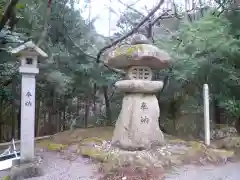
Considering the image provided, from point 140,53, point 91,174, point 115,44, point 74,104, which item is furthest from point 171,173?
point 74,104

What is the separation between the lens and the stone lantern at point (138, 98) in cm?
597

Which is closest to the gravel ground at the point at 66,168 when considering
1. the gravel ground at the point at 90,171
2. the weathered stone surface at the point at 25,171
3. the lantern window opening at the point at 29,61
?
the gravel ground at the point at 90,171

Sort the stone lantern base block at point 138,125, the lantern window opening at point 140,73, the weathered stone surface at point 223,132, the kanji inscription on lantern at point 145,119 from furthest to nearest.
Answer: the weathered stone surface at point 223,132 < the lantern window opening at point 140,73 < the kanji inscription on lantern at point 145,119 < the stone lantern base block at point 138,125

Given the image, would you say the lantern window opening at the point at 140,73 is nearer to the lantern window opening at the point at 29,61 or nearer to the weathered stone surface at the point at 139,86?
the weathered stone surface at the point at 139,86

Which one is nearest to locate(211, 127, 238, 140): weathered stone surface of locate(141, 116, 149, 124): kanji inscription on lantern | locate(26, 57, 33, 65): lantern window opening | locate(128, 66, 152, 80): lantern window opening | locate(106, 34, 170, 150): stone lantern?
locate(106, 34, 170, 150): stone lantern

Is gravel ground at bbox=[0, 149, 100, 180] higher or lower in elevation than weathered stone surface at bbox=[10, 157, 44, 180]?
lower

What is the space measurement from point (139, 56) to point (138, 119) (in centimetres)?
148

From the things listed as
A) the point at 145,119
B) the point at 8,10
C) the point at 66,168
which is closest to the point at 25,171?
the point at 66,168

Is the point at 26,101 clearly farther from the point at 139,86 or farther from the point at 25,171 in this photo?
the point at 139,86

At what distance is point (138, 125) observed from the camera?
5996 mm

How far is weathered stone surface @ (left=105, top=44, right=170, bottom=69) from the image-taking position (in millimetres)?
6000

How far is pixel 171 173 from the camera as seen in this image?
4922mm

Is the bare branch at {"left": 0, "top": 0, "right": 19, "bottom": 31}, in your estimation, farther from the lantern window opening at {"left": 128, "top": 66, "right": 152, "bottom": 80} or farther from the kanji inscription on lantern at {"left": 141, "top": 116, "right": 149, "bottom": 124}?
the kanji inscription on lantern at {"left": 141, "top": 116, "right": 149, "bottom": 124}

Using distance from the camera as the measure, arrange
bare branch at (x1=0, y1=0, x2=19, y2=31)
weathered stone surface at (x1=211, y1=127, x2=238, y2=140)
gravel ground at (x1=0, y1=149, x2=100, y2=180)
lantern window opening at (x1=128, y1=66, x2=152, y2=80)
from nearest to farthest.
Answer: gravel ground at (x1=0, y1=149, x2=100, y2=180) < bare branch at (x1=0, y1=0, x2=19, y2=31) < lantern window opening at (x1=128, y1=66, x2=152, y2=80) < weathered stone surface at (x1=211, y1=127, x2=238, y2=140)
